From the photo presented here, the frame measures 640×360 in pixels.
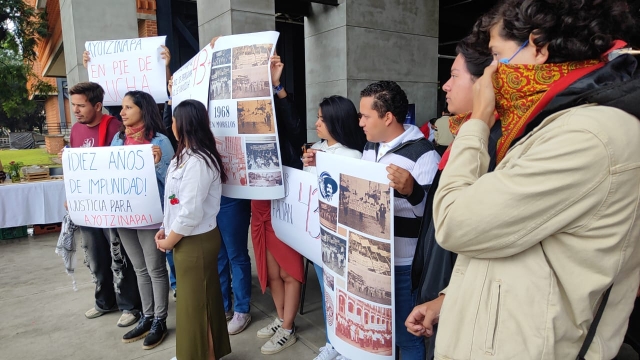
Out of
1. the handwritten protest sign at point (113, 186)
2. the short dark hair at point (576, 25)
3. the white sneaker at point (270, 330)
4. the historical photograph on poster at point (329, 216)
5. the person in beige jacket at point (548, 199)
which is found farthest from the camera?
the white sneaker at point (270, 330)

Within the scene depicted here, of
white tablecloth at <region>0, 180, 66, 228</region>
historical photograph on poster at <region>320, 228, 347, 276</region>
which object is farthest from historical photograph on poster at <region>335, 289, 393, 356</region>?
white tablecloth at <region>0, 180, 66, 228</region>

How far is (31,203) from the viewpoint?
6004mm

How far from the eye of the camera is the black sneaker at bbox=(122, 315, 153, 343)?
3.03 meters

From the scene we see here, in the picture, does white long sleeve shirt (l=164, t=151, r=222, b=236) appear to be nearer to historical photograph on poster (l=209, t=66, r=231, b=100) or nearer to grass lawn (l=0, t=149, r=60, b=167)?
historical photograph on poster (l=209, t=66, r=231, b=100)

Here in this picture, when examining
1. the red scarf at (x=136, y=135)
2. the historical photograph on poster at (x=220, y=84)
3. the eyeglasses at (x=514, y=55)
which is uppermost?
the historical photograph on poster at (x=220, y=84)

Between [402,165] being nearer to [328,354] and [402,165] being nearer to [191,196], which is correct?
[191,196]

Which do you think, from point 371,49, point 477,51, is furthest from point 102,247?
point 371,49

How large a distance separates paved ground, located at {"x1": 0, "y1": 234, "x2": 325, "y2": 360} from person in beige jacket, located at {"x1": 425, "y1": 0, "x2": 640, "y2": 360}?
2.06 metres

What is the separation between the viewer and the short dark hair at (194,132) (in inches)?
94.9

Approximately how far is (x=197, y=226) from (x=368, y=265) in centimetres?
110

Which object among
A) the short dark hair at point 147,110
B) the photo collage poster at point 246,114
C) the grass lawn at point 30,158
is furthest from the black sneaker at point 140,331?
the grass lawn at point 30,158

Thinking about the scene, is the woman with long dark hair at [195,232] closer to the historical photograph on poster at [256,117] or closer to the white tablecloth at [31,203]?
the historical photograph on poster at [256,117]

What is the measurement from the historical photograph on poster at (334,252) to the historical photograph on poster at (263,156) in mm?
676

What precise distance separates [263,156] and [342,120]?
551 millimetres
